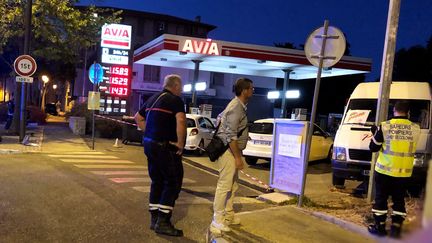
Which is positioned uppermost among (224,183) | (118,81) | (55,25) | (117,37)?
(117,37)

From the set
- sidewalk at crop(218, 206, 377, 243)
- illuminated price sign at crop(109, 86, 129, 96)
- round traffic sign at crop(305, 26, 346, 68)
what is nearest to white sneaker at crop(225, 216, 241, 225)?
sidewalk at crop(218, 206, 377, 243)

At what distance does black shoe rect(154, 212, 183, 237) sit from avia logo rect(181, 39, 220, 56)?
14.0 meters

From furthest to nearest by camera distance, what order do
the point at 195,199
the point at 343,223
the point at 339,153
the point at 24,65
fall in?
1. the point at 24,65
2. the point at 339,153
3. the point at 195,199
4. the point at 343,223

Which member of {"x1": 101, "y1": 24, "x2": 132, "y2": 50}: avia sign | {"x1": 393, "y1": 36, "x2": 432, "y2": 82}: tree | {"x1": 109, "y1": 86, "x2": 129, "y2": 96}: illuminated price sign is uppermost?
{"x1": 393, "y1": 36, "x2": 432, "y2": 82}: tree

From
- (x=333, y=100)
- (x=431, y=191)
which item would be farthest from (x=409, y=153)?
(x=333, y=100)

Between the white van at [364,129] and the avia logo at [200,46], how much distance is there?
9.93 meters

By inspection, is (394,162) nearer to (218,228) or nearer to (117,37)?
(218,228)

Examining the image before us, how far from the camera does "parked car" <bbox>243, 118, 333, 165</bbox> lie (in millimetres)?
13344

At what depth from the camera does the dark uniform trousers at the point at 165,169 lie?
19.1 feet

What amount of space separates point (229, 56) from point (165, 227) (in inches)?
604

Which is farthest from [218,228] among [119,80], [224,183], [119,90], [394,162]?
[119,80]

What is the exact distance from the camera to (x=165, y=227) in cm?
582

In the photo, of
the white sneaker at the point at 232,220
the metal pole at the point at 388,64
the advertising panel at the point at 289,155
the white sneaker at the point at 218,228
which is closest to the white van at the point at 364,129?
the metal pole at the point at 388,64

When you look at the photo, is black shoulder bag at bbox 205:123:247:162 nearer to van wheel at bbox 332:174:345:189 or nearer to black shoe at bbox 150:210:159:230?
black shoe at bbox 150:210:159:230
